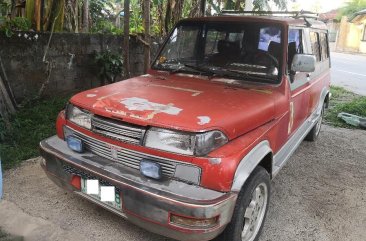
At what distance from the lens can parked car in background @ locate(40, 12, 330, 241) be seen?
227 centimetres

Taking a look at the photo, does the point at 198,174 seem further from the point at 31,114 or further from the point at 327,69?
the point at 327,69

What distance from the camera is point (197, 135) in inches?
90.7

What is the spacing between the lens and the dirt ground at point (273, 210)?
9.46 ft

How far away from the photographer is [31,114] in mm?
5191

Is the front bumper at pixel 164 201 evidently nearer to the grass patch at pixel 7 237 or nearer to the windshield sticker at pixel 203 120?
the windshield sticker at pixel 203 120

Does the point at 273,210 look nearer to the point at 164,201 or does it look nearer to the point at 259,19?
the point at 164,201

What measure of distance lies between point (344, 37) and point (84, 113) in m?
38.2

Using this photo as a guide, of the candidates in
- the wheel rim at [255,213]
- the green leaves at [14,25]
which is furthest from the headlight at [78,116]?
the green leaves at [14,25]

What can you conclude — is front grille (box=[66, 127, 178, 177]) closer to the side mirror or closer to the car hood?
the car hood

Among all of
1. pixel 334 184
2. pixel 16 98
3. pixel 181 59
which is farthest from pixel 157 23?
pixel 334 184

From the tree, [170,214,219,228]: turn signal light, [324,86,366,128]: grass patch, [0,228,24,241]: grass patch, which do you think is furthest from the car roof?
the tree

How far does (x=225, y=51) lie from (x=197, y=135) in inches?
63.0

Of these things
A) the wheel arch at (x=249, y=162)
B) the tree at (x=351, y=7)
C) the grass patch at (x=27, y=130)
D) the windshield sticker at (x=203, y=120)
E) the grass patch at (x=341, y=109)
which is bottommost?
the grass patch at (x=341, y=109)

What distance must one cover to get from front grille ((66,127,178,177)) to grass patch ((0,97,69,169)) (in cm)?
163
